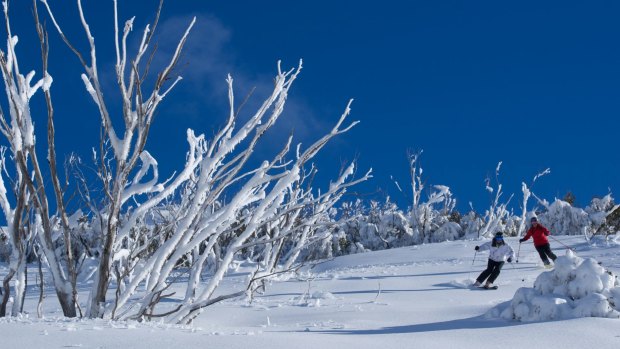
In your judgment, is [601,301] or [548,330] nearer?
[548,330]

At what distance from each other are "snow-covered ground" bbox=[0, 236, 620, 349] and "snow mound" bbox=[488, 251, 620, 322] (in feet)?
0.56

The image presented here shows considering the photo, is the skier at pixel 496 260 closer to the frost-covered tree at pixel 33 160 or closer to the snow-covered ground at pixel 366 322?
the snow-covered ground at pixel 366 322

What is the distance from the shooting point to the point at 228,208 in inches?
132

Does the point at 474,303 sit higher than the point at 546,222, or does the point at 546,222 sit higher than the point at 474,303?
the point at 546,222

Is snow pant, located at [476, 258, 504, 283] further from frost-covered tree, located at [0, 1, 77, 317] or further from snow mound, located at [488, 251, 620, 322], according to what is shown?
frost-covered tree, located at [0, 1, 77, 317]

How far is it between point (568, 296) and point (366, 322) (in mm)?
1781

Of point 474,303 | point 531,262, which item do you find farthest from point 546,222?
point 474,303

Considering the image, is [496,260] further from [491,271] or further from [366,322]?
[366,322]

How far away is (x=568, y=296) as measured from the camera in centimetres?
510

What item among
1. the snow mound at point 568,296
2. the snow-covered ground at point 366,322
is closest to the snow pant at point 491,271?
the snow-covered ground at point 366,322

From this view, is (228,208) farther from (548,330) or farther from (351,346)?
(548,330)

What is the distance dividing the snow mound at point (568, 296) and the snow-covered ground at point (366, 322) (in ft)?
0.56

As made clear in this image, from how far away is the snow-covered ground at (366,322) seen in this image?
8.66ft

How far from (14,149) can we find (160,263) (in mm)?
985
